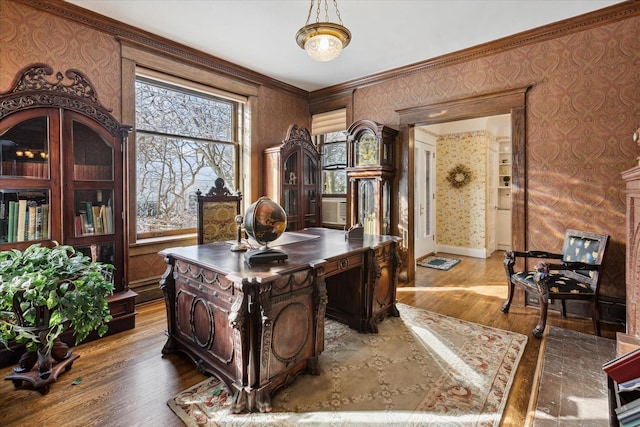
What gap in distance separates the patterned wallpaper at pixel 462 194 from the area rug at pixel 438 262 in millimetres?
714

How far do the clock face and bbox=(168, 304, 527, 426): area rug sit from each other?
94.1 inches

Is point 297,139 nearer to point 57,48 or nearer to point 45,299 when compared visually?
point 57,48

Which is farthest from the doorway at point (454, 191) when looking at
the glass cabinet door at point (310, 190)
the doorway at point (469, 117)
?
the glass cabinet door at point (310, 190)

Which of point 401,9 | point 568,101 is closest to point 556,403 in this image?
point 568,101

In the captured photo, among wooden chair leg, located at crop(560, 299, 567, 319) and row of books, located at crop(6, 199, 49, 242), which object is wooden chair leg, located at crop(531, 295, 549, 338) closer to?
wooden chair leg, located at crop(560, 299, 567, 319)

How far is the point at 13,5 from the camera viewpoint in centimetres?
268

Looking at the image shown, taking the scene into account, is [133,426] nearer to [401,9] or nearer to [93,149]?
[93,149]

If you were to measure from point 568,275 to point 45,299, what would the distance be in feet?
14.0

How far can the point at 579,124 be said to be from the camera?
10.4 ft

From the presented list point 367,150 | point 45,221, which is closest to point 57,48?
point 45,221

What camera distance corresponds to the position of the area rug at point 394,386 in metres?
1.74

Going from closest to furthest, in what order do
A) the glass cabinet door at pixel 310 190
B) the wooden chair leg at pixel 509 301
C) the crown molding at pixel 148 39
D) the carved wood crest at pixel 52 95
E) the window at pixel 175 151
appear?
the carved wood crest at pixel 52 95
the crown molding at pixel 148 39
the wooden chair leg at pixel 509 301
the window at pixel 175 151
the glass cabinet door at pixel 310 190

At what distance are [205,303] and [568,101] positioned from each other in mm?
3875

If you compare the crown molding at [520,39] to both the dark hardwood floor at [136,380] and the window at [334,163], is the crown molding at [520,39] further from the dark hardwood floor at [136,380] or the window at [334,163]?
the dark hardwood floor at [136,380]
